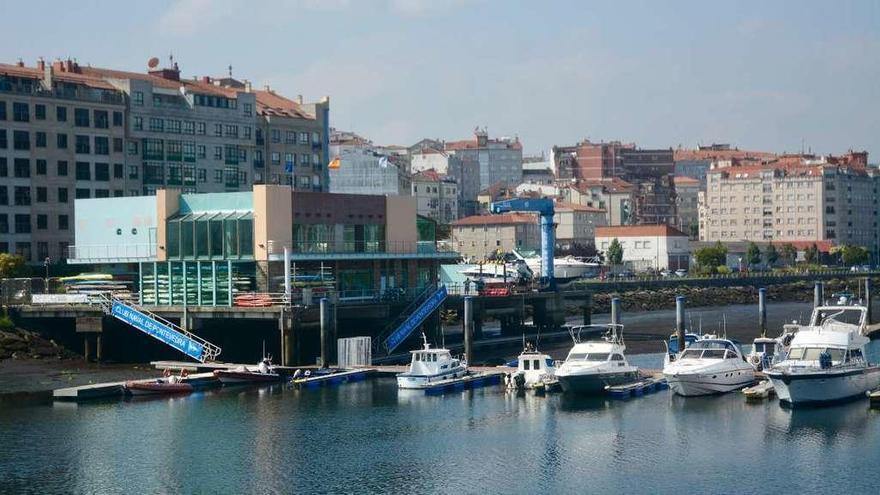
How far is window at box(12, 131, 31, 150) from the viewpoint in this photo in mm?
129125

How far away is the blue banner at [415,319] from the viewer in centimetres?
9550

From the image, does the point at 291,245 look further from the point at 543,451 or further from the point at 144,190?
the point at 144,190

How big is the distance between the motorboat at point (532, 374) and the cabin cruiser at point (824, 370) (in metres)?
13.0

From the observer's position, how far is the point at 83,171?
441 ft

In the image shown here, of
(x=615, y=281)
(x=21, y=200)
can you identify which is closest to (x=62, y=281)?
(x=21, y=200)

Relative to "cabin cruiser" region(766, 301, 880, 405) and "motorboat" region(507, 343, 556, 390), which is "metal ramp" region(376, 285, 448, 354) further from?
"cabin cruiser" region(766, 301, 880, 405)

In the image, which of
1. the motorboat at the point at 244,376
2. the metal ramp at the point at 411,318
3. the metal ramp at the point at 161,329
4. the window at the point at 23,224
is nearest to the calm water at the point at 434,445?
the motorboat at the point at 244,376

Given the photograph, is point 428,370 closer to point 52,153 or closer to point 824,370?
point 824,370

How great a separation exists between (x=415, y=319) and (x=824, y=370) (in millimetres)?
32415

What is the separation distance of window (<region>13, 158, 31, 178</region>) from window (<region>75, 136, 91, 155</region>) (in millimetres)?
5673

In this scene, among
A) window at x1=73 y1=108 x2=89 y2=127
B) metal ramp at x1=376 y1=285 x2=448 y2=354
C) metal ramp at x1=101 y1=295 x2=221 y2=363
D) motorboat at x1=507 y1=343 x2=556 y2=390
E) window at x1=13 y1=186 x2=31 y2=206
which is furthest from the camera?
window at x1=73 y1=108 x2=89 y2=127

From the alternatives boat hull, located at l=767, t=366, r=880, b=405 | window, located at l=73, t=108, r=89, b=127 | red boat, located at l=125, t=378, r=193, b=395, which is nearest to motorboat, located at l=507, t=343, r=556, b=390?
boat hull, located at l=767, t=366, r=880, b=405

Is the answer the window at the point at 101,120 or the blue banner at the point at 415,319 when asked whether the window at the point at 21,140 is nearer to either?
the window at the point at 101,120

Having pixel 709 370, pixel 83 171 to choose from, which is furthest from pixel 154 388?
pixel 83 171
